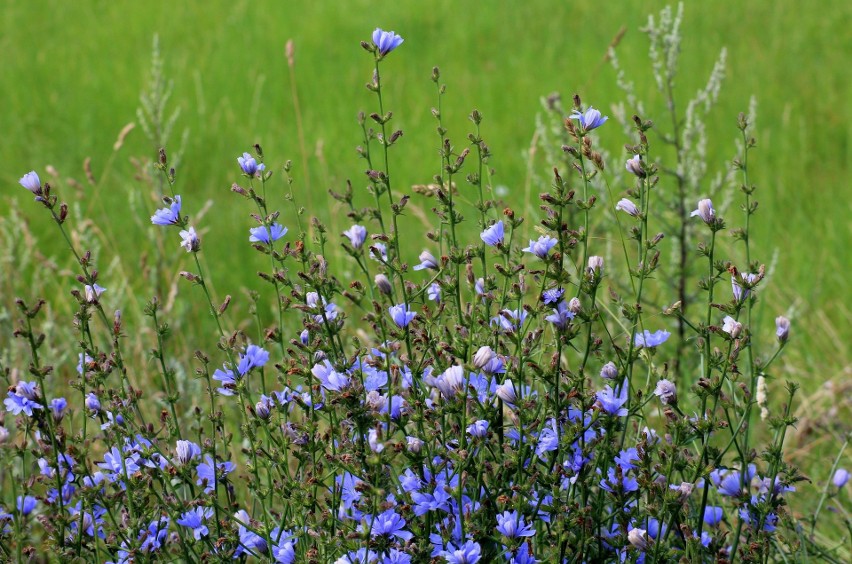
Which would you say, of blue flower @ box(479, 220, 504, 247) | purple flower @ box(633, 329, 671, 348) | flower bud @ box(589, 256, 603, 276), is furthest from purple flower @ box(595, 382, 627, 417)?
blue flower @ box(479, 220, 504, 247)

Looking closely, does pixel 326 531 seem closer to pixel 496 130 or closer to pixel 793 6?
pixel 496 130

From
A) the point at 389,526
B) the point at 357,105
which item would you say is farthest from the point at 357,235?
the point at 357,105

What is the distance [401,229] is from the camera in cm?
479

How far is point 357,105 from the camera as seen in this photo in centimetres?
599

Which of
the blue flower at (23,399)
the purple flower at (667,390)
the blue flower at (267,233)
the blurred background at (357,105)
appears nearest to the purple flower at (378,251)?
the blue flower at (267,233)

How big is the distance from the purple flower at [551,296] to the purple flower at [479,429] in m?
0.23

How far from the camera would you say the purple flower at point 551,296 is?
166 cm

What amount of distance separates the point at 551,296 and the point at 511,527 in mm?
383

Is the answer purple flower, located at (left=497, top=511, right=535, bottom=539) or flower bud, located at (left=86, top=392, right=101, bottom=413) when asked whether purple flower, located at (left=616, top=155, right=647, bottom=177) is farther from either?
flower bud, located at (left=86, top=392, right=101, bottom=413)

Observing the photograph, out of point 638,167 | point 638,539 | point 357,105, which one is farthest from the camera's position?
point 357,105

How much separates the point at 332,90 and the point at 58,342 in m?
2.72

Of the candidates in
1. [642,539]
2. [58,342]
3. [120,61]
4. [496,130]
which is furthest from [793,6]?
[642,539]

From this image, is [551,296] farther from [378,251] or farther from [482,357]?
[378,251]

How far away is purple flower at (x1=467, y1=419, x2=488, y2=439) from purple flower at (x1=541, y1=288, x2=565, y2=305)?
9.0 inches
